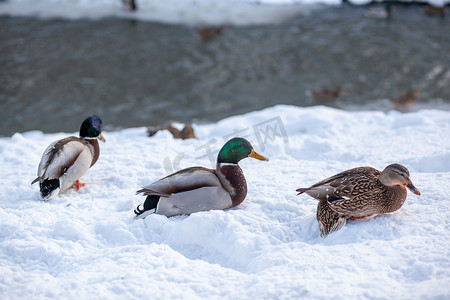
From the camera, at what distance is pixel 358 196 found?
3.78 metres

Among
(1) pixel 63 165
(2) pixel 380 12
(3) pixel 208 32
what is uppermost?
(1) pixel 63 165

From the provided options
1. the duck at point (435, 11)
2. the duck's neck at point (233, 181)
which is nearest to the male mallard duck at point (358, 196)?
the duck's neck at point (233, 181)

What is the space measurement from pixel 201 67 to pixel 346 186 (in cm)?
781

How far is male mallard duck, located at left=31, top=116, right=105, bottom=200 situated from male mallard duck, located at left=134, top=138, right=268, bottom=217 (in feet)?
3.01

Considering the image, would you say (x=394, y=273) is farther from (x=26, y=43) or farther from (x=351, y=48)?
(x=26, y=43)

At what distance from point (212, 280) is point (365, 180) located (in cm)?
142

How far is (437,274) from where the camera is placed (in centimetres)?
321

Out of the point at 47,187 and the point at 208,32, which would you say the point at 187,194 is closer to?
the point at 47,187

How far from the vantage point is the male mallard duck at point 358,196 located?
379 centimetres

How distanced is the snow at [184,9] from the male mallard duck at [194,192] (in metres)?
9.42

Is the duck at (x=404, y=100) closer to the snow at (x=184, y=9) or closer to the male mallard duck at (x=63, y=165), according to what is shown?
the snow at (x=184, y=9)

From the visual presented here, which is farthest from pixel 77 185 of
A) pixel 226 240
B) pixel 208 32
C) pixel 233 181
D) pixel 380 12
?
pixel 380 12

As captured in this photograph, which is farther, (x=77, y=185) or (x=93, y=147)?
(x=93, y=147)

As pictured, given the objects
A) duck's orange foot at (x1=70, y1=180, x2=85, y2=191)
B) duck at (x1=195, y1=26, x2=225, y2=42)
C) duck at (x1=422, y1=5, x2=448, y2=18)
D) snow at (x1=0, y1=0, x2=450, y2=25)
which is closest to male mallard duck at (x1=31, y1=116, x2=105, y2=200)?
duck's orange foot at (x1=70, y1=180, x2=85, y2=191)
